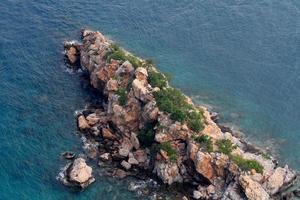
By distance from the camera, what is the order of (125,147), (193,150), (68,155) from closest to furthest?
1. (193,150)
2. (68,155)
3. (125,147)

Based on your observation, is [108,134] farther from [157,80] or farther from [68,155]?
[157,80]

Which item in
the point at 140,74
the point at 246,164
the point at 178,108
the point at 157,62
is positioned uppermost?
the point at 140,74

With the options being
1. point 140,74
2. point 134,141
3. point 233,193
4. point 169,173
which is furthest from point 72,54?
point 233,193

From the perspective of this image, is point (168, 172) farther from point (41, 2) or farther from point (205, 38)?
point (41, 2)

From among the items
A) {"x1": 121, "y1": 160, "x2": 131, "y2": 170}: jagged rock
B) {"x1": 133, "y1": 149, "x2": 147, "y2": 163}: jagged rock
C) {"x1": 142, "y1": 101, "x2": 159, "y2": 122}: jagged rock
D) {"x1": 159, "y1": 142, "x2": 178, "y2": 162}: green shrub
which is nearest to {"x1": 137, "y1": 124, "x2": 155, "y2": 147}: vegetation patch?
{"x1": 142, "y1": 101, "x2": 159, "y2": 122}: jagged rock

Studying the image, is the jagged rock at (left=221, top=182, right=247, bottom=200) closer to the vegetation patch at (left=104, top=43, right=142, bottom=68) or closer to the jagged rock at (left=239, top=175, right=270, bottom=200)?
the jagged rock at (left=239, top=175, right=270, bottom=200)

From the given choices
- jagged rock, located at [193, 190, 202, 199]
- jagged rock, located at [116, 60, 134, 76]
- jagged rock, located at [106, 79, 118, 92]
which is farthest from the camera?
jagged rock, located at [116, 60, 134, 76]

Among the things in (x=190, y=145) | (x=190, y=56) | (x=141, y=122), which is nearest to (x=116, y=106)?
(x=141, y=122)

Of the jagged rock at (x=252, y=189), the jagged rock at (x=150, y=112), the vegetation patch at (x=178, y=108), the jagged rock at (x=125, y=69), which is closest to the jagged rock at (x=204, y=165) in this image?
the vegetation patch at (x=178, y=108)
